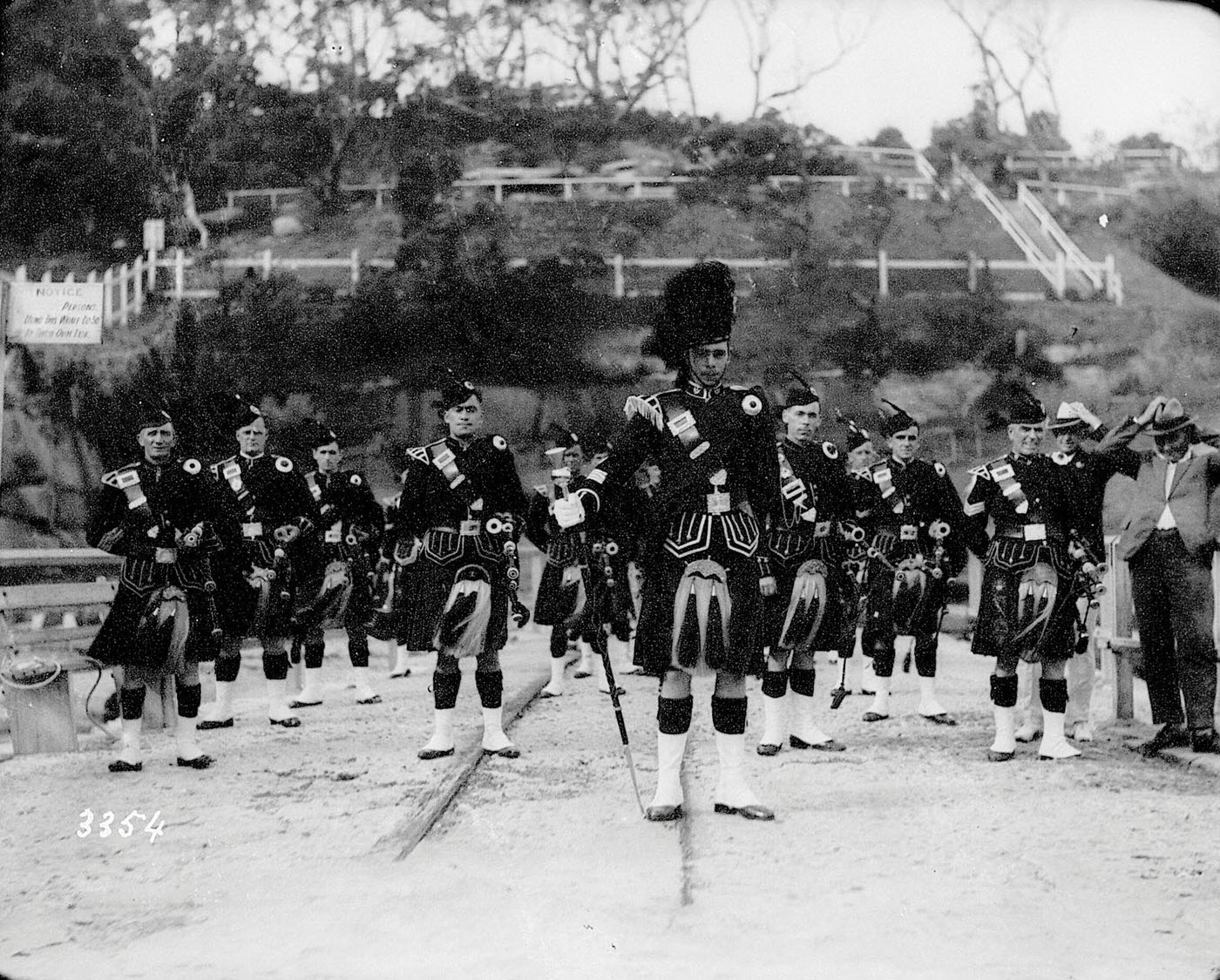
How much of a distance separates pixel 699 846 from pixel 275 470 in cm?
370

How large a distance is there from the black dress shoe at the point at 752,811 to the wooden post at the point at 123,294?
15.8 feet

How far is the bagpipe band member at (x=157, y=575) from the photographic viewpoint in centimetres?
532

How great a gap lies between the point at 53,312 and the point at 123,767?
219 centimetres

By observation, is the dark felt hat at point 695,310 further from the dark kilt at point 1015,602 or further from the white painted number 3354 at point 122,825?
the white painted number 3354 at point 122,825

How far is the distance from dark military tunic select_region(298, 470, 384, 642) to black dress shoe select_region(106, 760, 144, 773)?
1.95 meters

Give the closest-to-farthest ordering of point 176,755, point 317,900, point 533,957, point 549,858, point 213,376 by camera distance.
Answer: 1. point 533,957
2. point 317,900
3. point 549,858
4. point 176,755
5. point 213,376

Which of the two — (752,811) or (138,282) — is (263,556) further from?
(752,811)

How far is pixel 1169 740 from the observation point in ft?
17.9

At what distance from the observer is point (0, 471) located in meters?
6.82

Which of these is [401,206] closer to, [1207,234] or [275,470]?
[275,470]

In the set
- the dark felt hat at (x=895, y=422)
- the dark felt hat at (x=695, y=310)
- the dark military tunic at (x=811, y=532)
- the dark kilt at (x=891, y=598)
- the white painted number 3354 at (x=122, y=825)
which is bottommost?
the white painted number 3354 at (x=122, y=825)

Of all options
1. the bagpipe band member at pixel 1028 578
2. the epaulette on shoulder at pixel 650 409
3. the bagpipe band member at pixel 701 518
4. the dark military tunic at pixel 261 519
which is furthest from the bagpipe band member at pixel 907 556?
the dark military tunic at pixel 261 519

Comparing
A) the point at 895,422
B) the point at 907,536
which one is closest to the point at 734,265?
the point at 895,422

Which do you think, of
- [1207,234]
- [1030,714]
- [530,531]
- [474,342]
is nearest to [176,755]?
[530,531]
